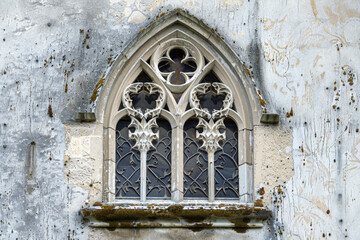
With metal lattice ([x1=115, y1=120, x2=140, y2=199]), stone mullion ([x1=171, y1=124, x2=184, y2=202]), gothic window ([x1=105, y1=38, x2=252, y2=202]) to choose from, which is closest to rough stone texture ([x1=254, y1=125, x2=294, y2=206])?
gothic window ([x1=105, y1=38, x2=252, y2=202])

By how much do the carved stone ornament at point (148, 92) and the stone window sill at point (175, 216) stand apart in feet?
4.14

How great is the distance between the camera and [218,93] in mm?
11008

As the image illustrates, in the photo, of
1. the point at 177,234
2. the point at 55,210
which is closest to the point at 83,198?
the point at 55,210

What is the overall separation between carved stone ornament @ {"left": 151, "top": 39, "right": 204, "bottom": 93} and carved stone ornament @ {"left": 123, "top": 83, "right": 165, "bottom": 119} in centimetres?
18

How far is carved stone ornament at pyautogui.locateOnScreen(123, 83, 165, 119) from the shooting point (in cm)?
1080

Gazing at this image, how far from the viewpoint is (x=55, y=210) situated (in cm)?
1026

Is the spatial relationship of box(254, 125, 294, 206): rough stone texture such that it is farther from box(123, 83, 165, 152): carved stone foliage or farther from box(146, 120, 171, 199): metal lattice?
box(123, 83, 165, 152): carved stone foliage

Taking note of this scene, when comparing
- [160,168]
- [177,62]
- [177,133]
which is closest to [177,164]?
[160,168]

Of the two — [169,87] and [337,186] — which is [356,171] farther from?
[169,87]

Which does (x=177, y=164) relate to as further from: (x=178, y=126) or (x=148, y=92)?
(x=148, y=92)

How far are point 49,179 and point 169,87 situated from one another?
Answer: 198 cm

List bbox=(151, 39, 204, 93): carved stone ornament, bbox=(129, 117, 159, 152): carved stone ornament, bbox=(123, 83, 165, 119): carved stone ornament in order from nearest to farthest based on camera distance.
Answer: bbox=(129, 117, 159, 152): carved stone ornament, bbox=(123, 83, 165, 119): carved stone ornament, bbox=(151, 39, 204, 93): carved stone ornament

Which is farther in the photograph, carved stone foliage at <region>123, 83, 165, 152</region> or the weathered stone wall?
carved stone foliage at <region>123, 83, 165, 152</region>

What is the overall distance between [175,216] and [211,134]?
1.26 meters
